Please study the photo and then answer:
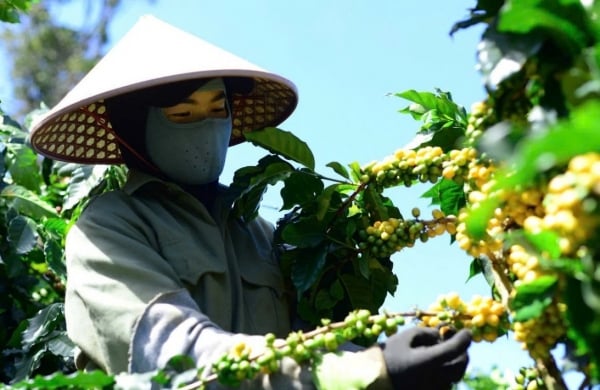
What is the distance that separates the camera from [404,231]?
1.75 metres

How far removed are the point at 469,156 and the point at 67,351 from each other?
1290 mm

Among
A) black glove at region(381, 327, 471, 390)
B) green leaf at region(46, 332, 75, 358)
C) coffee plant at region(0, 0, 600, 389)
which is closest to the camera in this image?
coffee plant at region(0, 0, 600, 389)

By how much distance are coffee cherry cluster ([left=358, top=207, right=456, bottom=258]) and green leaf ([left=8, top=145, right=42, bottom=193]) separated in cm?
151

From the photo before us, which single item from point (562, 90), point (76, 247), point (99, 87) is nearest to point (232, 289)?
point (76, 247)

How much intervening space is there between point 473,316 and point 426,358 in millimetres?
88

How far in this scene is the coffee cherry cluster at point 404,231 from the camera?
172 centimetres

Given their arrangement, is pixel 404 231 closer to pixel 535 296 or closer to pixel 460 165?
pixel 460 165

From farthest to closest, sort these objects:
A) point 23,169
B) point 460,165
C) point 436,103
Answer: point 23,169 < point 436,103 < point 460,165

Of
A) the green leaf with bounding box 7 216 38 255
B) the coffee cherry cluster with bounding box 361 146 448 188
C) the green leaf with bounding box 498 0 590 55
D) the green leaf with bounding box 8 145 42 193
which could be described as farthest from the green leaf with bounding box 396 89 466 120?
the green leaf with bounding box 8 145 42 193

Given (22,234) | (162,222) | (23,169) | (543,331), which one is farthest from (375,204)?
(23,169)

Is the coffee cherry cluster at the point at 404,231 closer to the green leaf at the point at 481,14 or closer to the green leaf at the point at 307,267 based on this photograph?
the green leaf at the point at 307,267

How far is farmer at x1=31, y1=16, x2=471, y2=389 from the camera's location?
1689 millimetres

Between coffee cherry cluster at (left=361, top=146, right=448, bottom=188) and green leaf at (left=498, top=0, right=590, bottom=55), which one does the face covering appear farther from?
green leaf at (left=498, top=0, right=590, bottom=55)

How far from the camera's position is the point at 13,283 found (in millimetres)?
3029
